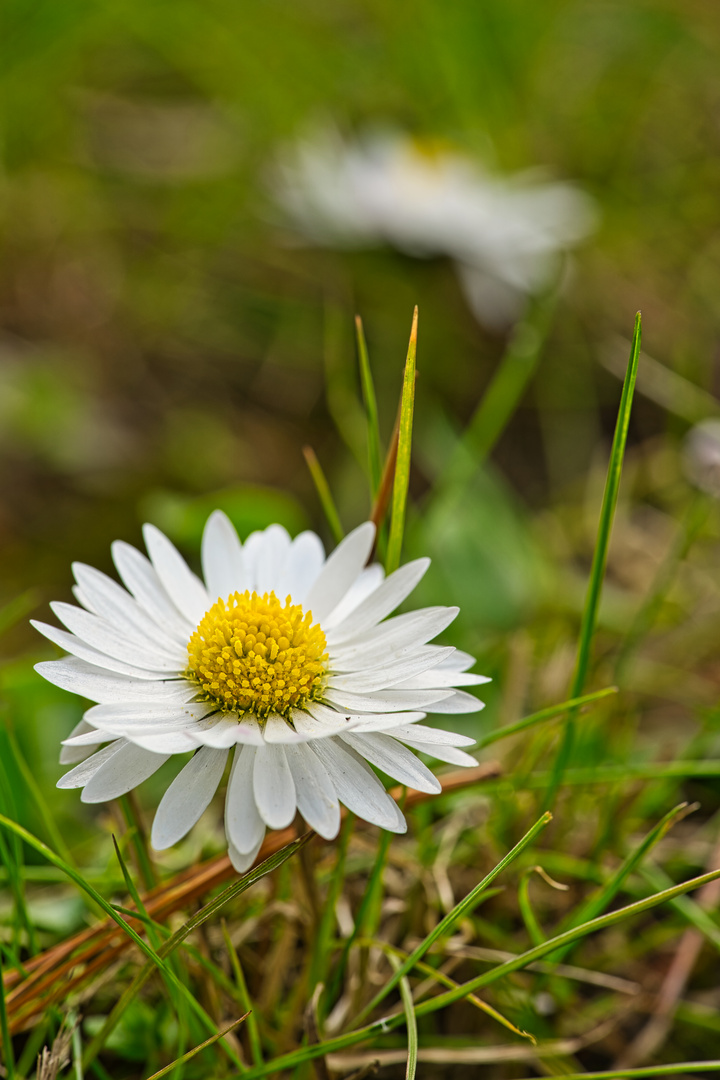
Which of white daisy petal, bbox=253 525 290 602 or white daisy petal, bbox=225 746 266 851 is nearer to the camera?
white daisy petal, bbox=225 746 266 851

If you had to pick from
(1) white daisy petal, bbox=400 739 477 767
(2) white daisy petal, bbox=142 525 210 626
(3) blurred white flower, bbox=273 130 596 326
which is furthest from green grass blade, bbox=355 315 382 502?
(3) blurred white flower, bbox=273 130 596 326

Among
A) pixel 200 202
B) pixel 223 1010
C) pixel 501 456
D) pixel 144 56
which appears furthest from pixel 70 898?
pixel 144 56

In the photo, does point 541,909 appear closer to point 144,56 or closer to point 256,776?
point 256,776

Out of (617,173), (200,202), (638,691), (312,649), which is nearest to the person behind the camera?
(312,649)

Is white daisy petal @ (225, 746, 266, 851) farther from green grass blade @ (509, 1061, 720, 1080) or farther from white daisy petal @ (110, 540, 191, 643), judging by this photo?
green grass blade @ (509, 1061, 720, 1080)

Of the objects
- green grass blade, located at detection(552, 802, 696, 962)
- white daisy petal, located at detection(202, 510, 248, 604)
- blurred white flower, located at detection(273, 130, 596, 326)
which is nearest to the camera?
green grass blade, located at detection(552, 802, 696, 962)

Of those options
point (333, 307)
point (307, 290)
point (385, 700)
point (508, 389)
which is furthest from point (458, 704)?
point (307, 290)

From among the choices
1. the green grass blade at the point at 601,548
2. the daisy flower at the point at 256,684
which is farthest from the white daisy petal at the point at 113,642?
the green grass blade at the point at 601,548
